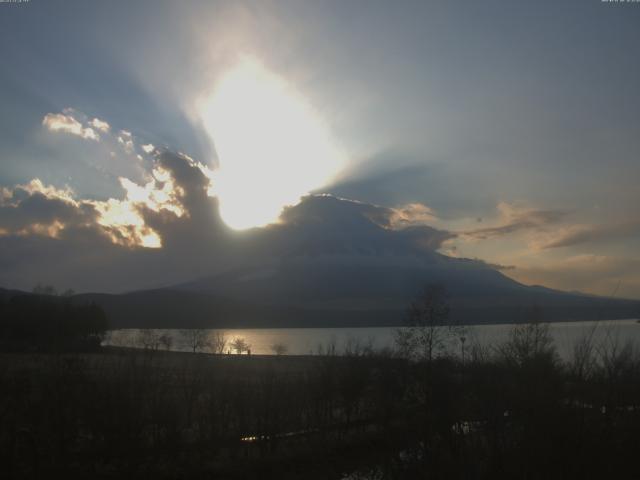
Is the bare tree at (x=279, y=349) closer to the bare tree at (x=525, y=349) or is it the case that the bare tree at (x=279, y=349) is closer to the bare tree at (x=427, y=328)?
the bare tree at (x=427, y=328)

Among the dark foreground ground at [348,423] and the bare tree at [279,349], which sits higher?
the dark foreground ground at [348,423]

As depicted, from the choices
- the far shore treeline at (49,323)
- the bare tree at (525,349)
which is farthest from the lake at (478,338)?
the far shore treeline at (49,323)

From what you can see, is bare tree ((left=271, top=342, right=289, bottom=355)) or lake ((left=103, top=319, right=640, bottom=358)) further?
bare tree ((left=271, top=342, right=289, bottom=355))

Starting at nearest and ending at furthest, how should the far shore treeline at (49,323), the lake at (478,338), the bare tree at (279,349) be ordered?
the lake at (478,338)
the far shore treeline at (49,323)
the bare tree at (279,349)

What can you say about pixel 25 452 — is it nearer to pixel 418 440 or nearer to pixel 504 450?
pixel 418 440

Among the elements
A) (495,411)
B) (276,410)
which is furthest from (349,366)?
(495,411)

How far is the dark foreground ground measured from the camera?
9.84 metres

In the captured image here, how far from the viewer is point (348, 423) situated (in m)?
24.8

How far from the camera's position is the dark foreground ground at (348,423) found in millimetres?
9836

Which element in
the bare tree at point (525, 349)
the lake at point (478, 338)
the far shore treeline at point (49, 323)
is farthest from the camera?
the far shore treeline at point (49, 323)

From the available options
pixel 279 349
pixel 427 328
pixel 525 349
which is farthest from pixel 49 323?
pixel 525 349

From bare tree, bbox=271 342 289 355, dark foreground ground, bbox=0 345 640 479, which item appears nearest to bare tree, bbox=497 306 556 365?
dark foreground ground, bbox=0 345 640 479

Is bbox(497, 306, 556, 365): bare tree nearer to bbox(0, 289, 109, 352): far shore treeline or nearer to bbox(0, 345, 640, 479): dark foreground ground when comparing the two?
bbox(0, 345, 640, 479): dark foreground ground

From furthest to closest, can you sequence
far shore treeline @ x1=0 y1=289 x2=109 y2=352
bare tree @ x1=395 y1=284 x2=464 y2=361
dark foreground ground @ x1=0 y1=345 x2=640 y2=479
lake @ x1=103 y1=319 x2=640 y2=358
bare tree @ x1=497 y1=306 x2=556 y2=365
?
far shore treeline @ x1=0 y1=289 x2=109 y2=352, bare tree @ x1=395 y1=284 x2=464 y2=361, lake @ x1=103 y1=319 x2=640 y2=358, bare tree @ x1=497 y1=306 x2=556 y2=365, dark foreground ground @ x1=0 y1=345 x2=640 y2=479
